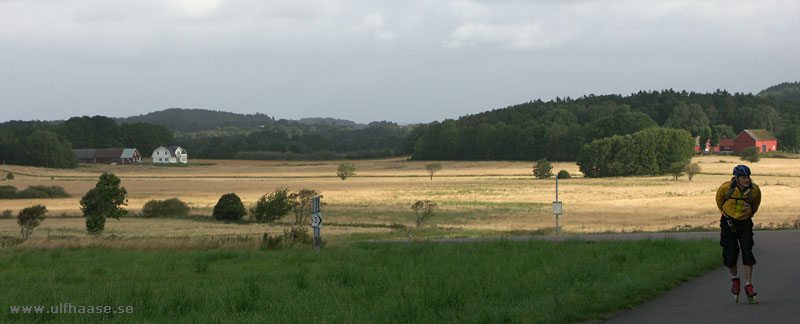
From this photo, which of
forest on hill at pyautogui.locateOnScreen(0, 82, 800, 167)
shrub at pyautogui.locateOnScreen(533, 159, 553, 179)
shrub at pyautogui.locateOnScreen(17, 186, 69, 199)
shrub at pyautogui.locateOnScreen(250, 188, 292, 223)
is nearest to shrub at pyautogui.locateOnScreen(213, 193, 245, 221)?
shrub at pyautogui.locateOnScreen(250, 188, 292, 223)

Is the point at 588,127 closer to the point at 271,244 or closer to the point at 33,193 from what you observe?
the point at 33,193

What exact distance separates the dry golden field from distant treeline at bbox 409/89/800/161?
2998 cm

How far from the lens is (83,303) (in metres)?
10.6

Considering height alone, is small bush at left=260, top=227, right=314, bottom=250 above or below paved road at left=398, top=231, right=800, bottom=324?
below

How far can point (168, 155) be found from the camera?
159m

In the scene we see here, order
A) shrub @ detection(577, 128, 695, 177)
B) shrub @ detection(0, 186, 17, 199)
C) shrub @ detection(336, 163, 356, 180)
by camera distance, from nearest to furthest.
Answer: shrub @ detection(0, 186, 17, 199) → shrub @ detection(577, 128, 695, 177) → shrub @ detection(336, 163, 356, 180)

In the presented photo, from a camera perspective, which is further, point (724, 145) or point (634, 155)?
point (724, 145)

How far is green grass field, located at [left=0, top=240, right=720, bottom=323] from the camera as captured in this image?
9.43 m

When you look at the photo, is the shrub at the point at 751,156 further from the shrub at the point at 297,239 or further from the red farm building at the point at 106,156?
the red farm building at the point at 106,156

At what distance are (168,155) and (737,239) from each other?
523 ft

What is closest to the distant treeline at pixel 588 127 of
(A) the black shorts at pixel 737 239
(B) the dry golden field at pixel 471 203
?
(B) the dry golden field at pixel 471 203

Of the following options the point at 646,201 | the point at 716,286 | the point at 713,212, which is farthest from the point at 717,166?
the point at 716,286

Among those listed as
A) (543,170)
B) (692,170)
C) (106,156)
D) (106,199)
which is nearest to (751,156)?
(692,170)

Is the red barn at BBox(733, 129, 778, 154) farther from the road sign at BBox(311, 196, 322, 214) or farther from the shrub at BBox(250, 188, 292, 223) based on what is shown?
the road sign at BBox(311, 196, 322, 214)
